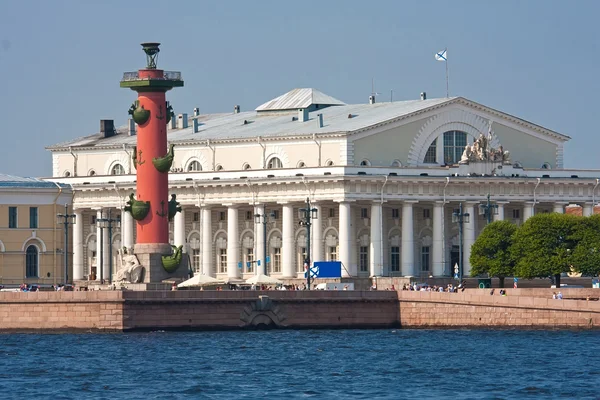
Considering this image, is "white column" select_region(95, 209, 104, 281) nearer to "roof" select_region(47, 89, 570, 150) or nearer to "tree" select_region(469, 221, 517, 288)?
"roof" select_region(47, 89, 570, 150)

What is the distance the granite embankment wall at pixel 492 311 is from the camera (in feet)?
339

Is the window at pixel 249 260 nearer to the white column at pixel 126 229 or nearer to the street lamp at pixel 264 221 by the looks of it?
the street lamp at pixel 264 221

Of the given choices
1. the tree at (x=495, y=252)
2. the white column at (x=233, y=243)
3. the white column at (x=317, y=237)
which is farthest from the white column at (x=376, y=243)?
the white column at (x=233, y=243)

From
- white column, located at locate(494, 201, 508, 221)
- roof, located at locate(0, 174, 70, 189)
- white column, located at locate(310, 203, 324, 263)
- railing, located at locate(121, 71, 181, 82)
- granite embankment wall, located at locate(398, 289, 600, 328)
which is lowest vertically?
granite embankment wall, located at locate(398, 289, 600, 328)

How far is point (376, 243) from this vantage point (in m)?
131

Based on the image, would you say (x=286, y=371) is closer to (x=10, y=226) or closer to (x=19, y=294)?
(x=19, y=294)

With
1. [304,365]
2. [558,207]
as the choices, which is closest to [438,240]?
[558,207]

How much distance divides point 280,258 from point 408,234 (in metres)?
7.19

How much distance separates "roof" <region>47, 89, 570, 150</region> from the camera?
133375 millimetres

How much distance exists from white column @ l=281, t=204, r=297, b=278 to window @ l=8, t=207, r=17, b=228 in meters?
14.3

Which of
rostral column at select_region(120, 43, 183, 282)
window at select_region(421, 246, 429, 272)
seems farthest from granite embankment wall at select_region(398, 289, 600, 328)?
window at select_region(421, 246, 429, 272)

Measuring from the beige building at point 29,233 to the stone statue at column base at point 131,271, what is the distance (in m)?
24.6

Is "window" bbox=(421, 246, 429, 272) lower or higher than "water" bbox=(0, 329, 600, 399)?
higher

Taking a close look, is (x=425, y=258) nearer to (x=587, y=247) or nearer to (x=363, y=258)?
(x=363, y=258)
